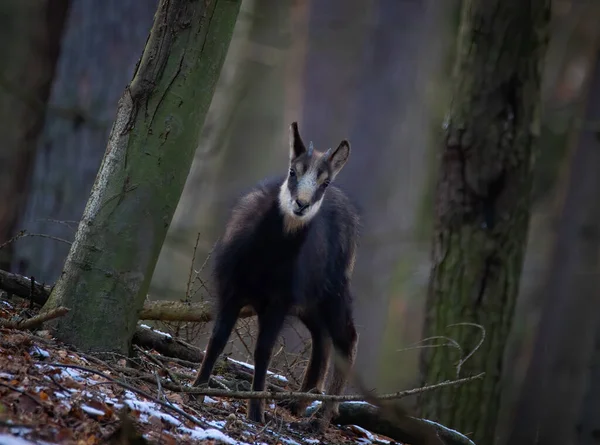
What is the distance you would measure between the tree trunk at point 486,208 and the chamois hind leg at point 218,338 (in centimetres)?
260

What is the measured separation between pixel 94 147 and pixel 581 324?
7.13 metres

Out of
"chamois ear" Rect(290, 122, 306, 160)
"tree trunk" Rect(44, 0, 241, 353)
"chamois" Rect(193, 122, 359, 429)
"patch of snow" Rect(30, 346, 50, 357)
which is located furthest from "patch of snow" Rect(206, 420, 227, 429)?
"chamois ear" Rect(290, 122, 306, 160)

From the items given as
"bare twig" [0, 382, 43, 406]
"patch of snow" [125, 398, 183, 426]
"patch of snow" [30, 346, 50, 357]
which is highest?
"patch of snow" [30, 346, 50, 357]

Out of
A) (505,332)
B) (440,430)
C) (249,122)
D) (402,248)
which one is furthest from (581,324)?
(249,122)

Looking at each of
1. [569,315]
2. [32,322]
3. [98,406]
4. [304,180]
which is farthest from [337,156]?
[569,315]

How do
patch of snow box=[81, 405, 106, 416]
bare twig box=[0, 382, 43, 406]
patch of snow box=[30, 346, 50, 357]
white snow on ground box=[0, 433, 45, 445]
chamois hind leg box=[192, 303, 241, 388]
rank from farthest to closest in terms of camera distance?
1. chamois hind leg box=[192, 303, 241, 388]
2. patch of snow box=[30, 346, 50, 357]
3. patch of snow box=[81, 405, 106, 416]
4. bare twig box=[0, 382, 43, 406]
5. white snow on ground box=[0, 433, 45, 445]

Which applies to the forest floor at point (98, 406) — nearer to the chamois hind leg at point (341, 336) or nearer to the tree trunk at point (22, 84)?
the chamois hind leg at point (341, 336)

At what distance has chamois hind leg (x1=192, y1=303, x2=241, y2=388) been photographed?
5.80 m

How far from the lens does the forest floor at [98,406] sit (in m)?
3.84

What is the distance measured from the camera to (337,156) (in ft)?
21.5

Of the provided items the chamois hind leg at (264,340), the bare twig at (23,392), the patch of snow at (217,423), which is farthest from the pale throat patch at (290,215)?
the bare twig at (23,392)

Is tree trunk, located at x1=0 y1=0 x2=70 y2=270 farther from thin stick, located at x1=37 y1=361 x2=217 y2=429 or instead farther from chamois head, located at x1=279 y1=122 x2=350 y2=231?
thin stick, located at x1=37 y1=361 x2=217 y2=429

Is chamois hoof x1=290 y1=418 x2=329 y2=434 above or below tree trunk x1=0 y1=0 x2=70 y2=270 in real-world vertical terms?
below

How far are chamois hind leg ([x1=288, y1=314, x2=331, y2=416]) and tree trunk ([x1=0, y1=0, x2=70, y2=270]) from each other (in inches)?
164
